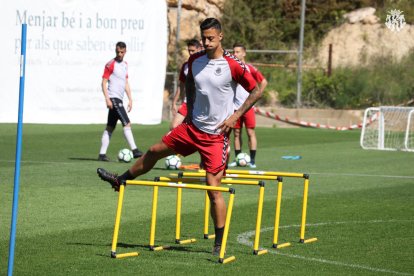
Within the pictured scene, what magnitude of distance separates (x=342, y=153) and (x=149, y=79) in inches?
447

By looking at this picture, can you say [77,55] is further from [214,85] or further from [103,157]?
[214,85]

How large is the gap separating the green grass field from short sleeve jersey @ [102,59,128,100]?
145 cm

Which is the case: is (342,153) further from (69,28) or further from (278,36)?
(278,36)

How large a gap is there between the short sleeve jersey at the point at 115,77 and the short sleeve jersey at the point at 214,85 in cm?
1070

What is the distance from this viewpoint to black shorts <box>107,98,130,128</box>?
20.5 m

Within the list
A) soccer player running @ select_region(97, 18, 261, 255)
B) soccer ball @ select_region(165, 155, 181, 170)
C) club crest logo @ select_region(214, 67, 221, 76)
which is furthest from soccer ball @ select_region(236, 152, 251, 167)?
club crest logo @ select_region(214, 67, 221, 76)

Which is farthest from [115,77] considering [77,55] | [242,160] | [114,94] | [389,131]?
[77,55]

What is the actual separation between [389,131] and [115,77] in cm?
1153

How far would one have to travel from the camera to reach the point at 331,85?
37.3 meters

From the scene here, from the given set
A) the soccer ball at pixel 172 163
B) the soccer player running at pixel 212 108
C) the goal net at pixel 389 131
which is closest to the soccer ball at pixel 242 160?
the soccer ball at pixel 172 163

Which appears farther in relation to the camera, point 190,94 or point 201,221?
point 201,221

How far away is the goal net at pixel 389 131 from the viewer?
88.8 ft

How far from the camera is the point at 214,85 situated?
33.0 feet

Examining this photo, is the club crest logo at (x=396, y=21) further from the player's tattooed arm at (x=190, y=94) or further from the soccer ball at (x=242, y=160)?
the player's tattooed arm at (x=190, y=94)
